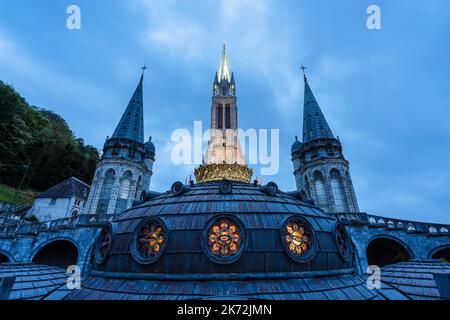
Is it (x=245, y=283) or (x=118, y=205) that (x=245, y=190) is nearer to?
(x=245, y=283)

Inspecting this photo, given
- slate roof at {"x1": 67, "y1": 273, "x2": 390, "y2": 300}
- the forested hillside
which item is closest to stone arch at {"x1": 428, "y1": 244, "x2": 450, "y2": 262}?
slate roof at {"x1": 67, "y1": 273, "x2": 390, "y2": 300}

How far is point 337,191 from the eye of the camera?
3183cm

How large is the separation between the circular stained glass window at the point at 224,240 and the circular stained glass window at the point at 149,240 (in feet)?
5.01

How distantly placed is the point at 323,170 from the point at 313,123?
34.0 feet

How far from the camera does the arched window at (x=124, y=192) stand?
104 ft

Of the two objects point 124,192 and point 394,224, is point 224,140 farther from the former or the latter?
point 394,224

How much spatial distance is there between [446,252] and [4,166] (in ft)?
236

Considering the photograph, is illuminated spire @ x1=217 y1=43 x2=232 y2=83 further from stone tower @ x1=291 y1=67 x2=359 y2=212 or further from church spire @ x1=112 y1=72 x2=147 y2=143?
stone tower @ x1=291 y1=67 x2=359 y2=212

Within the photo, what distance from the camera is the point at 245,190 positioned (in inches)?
370

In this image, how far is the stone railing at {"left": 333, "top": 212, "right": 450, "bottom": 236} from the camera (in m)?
20.0

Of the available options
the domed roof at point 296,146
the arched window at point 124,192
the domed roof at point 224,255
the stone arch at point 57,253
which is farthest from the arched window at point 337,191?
the stone arch at point 57,253

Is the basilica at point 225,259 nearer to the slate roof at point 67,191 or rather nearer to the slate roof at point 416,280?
the slate roof at point 416,280

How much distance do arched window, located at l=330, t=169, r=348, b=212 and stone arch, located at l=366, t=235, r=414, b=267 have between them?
8.25m

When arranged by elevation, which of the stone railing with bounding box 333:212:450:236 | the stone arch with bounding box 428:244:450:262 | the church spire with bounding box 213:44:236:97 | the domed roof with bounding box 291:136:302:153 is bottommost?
the stone arch with bounding box 428:244:450:262
